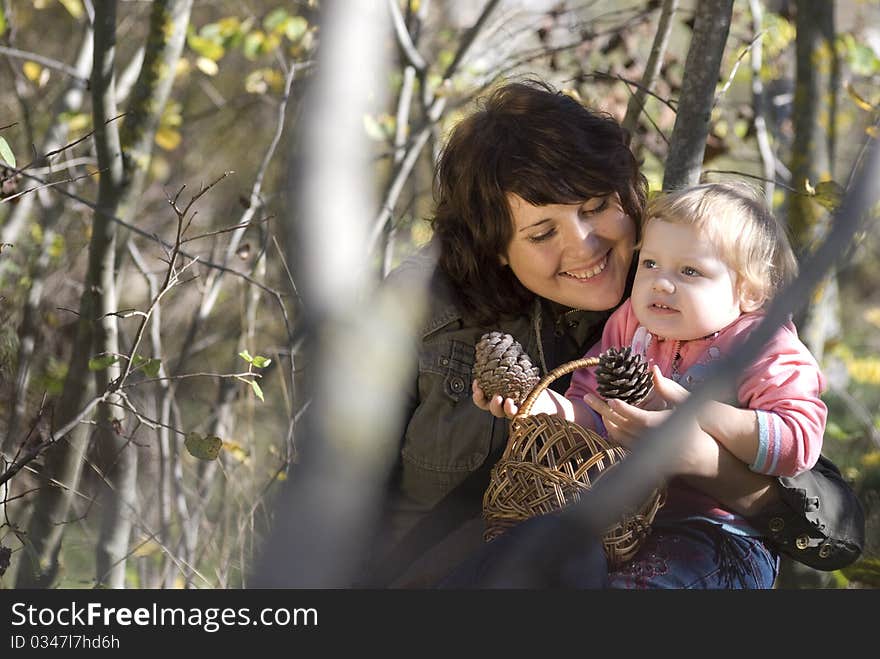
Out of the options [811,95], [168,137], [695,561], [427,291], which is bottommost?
[695,561]

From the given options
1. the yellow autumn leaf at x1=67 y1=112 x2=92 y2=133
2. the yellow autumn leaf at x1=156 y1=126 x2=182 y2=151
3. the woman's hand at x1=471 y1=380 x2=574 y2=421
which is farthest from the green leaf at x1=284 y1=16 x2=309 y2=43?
the woman's hand at x1=471 y1=380 x2=574 y2=421

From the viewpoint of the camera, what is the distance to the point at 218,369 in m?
5.50

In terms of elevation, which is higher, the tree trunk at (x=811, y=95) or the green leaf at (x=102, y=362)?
Answer: the tree trunk at (x=811, y=95)

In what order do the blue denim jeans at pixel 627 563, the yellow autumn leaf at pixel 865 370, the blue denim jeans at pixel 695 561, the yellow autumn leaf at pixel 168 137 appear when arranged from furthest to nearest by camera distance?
1. the yellow autumn leaf at pixel 865 370
2. the yellow autumn leaf at pixel 168 137
3. the blue denim jeans at pixel 695 561
4. the blue denim jeans at pixel 627 563

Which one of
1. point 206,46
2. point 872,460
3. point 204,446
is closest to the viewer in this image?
point 204,446

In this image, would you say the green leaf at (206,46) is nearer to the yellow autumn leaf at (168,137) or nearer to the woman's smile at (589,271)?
the yellow autumn leaf at (168,137)

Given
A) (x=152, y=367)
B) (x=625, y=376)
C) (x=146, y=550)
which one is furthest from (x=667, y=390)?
(x=146, y=550)

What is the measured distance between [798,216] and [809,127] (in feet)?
1.20

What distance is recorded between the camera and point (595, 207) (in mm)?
2543

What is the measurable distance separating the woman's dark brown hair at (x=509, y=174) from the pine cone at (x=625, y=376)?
20.6 inches

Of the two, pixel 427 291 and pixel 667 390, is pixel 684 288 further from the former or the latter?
pixel 427 291

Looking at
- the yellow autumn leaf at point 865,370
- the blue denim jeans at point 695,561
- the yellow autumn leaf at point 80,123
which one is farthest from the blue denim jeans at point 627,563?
the yellow autumn leaf at point 865,370

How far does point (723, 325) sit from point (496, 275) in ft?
2.00

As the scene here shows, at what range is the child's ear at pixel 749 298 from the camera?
2.33 m
